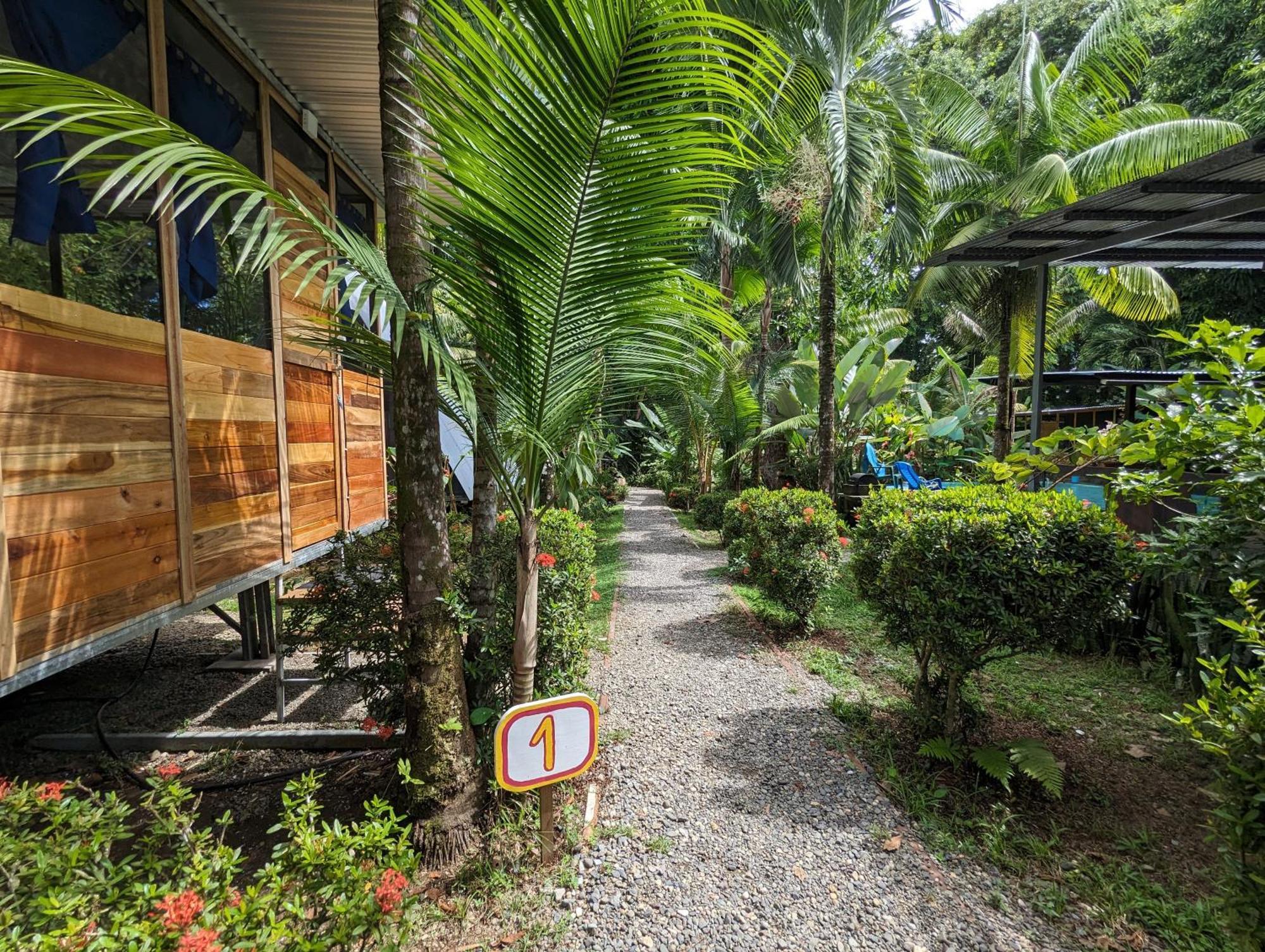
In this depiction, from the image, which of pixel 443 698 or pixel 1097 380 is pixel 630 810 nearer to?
pixel 443 698

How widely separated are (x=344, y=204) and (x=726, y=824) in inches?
228

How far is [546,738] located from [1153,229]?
258 inches

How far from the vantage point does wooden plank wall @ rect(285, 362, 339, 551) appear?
420 cm

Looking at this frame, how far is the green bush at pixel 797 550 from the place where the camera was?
5.56m

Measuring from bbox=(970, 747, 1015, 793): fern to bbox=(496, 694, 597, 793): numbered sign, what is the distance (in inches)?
83.6

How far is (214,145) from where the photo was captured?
3.56 metres

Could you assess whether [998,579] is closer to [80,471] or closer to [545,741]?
[545,741]

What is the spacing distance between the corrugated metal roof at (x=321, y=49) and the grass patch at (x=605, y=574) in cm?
383

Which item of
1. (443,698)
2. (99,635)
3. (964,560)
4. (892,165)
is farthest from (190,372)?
(892,165)

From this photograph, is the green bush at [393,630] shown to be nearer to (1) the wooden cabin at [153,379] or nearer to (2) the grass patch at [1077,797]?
(1) the wooden cabin at [153,379]

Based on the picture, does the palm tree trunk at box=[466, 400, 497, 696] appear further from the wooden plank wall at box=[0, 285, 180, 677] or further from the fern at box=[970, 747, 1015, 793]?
the fern at box=[970, 747, 1015, 793]

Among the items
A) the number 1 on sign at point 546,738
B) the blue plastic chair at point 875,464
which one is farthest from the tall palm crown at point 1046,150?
the number 1 on sign at point 546,738

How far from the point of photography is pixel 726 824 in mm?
2955

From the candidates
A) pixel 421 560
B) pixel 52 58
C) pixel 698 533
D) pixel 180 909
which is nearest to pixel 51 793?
pixel 180 909
